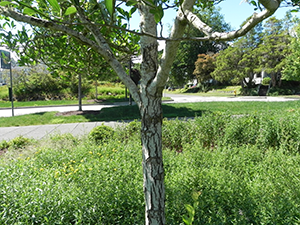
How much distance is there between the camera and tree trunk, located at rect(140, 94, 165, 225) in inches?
58.9

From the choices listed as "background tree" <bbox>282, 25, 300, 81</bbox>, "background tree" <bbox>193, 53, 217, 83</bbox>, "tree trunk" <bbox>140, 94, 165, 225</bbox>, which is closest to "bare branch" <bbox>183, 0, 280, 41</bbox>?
"tree trunk" <bbox>140, 94, 165, 225</bbox>

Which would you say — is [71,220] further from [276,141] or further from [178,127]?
[276,141]

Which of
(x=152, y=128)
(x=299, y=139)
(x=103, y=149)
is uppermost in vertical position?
(x=152, y=128)

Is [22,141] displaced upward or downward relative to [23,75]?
downward

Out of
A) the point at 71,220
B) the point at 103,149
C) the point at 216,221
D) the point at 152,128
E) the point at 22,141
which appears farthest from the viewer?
the point at 22,141

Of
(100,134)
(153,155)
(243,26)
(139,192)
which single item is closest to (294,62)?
(100,134)

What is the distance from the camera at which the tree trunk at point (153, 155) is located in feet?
4.91

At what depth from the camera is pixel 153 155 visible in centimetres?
152

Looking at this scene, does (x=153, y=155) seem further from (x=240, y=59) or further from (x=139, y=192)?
(x=240, y=59)

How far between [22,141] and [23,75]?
2006 centimetres

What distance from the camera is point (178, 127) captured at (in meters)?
5.59

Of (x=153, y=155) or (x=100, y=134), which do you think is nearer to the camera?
(x=153, y=155)

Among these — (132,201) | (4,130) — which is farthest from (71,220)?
(4,130)

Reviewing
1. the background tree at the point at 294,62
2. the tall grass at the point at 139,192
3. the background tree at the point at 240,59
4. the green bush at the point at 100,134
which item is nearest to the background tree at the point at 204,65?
the background tree at the point at 240,59
